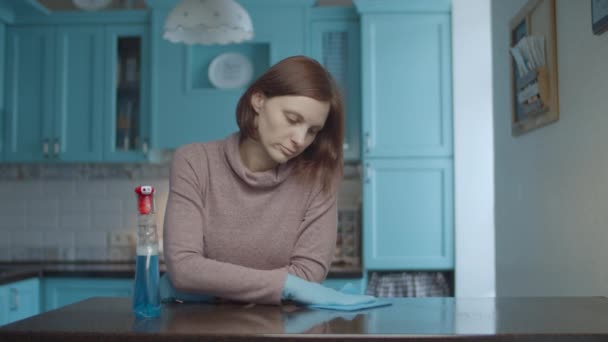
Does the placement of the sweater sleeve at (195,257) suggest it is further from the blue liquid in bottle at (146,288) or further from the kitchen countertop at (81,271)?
the kitchen countertop at (81,271)

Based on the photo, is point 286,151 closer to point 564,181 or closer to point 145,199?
point 145,199

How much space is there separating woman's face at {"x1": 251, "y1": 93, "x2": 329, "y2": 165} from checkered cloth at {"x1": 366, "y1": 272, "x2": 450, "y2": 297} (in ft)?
6.71

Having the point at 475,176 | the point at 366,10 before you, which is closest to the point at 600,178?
the point at 475,176

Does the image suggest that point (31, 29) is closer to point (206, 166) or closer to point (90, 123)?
point (90, 123)

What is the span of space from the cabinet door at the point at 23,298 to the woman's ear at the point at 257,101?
2.13m

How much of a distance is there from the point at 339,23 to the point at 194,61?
846mm

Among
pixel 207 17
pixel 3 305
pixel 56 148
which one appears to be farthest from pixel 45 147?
pixel 207 17

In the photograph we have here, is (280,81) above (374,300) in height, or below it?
above

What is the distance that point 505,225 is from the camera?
2439 mm

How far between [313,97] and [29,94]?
269 cm

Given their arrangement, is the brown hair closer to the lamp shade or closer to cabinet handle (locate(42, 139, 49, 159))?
the lamp shade

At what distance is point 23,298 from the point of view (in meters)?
3.15

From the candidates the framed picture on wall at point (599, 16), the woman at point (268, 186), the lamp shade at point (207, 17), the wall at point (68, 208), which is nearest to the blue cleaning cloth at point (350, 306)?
the woman at point (268, 186)

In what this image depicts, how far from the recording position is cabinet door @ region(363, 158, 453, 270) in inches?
131
